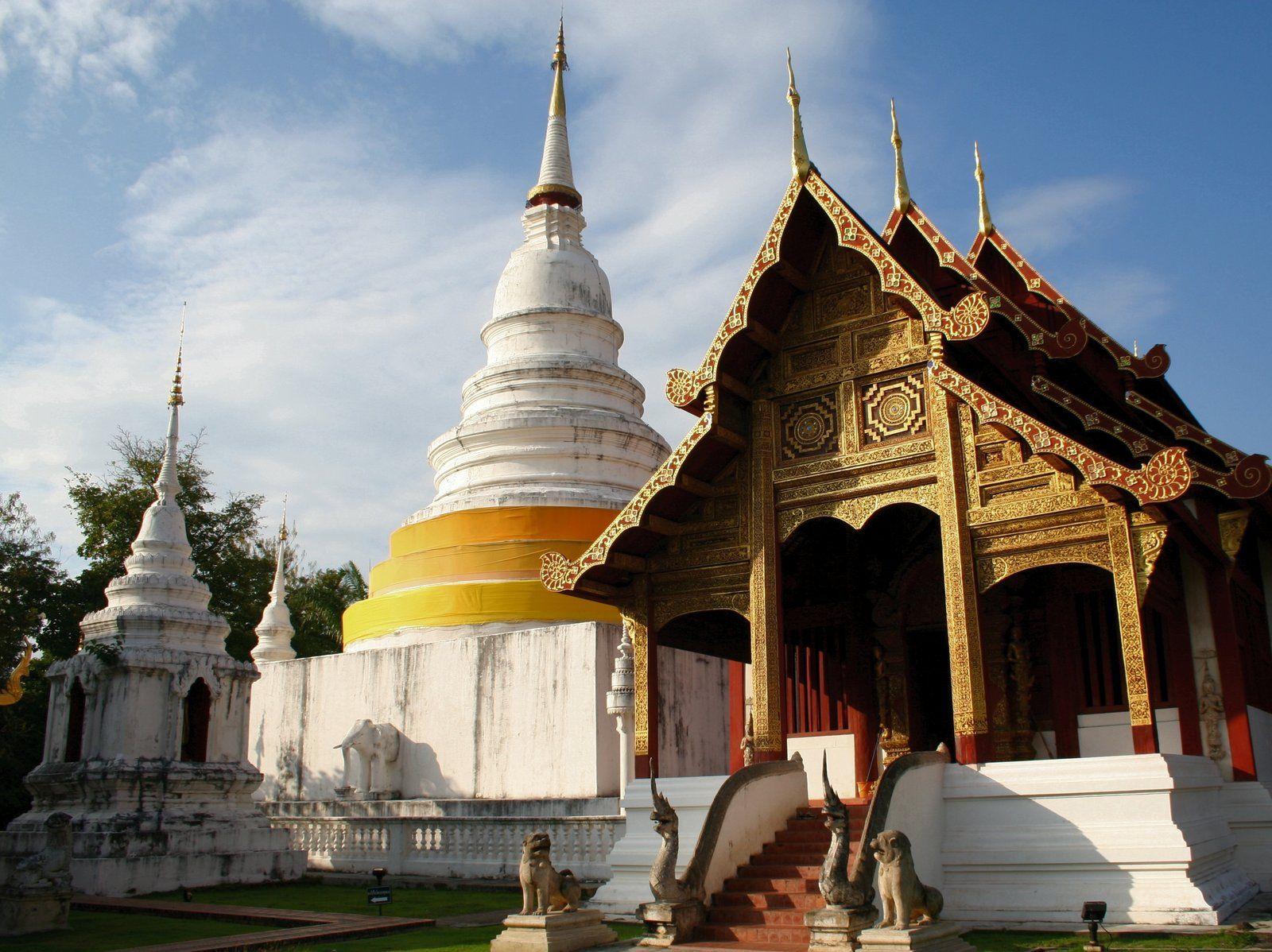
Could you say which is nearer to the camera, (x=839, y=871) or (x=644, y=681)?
(x=839, y=871)

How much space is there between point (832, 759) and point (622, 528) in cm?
397

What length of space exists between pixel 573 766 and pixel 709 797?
6265mm

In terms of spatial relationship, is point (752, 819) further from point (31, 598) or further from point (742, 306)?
point (31, 598)

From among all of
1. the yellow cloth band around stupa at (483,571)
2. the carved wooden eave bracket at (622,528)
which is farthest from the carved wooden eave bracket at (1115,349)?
the yellow cloth band around stupa at (483,571)

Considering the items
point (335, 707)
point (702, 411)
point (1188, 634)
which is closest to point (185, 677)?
point (335, 707)

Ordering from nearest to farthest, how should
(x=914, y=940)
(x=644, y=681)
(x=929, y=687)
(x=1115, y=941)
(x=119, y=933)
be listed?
1. (x=914, y=940)
2. (x=1115, y=941)
3. (x=119, y=933)
4. (x=644, y=681)
5. (x=929, y=687)

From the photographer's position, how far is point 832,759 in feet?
42.8

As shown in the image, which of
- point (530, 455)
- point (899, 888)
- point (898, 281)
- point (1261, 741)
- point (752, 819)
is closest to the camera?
point (899, 888)

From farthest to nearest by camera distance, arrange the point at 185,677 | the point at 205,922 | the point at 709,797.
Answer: the point at 185,677, the point at 205,922, the point at 709,797

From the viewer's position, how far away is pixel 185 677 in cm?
1577

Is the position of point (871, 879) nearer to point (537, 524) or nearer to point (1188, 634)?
point (1188, 634)

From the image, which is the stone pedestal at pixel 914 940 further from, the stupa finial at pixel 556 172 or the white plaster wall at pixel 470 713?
the stupa finial at pixel 556 172

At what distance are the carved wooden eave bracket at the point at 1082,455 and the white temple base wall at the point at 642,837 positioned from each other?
3711 millimetres

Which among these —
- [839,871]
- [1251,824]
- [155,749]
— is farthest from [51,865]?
[1251,824]
